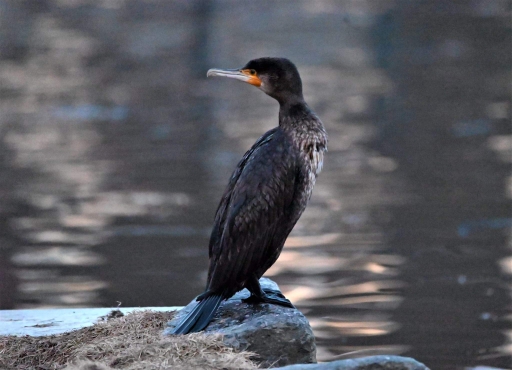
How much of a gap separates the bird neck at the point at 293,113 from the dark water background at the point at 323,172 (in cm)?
173

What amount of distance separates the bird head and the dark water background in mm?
1801

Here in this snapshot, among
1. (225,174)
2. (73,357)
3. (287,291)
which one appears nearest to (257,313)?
(73,357)

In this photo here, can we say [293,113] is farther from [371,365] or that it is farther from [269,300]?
[371,365]

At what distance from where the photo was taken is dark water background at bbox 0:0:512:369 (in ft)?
19.8

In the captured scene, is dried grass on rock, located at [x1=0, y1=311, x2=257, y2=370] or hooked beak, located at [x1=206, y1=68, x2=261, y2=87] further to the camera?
hooked beak, located at [x1=206, y1=68, x2=261, y2=87]

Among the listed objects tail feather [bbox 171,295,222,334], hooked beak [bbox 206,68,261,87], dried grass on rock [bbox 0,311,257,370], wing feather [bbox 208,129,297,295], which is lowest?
dried grass on rock [bbox 0,311,257,370]

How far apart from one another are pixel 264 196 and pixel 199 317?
58 centimetres

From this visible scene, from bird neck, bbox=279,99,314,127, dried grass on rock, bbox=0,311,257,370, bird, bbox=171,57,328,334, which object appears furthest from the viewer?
bird neck, bbox=279,99,314,127

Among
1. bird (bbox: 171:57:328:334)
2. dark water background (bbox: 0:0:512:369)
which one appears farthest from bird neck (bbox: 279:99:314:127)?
dark water background (bbox: 0:0:512:369)

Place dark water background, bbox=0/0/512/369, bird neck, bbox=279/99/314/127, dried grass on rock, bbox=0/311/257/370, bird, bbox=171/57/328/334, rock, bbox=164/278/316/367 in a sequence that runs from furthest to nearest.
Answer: dark water background, bbox=0/0/512/369 → bird neck, bbox=279/99/314/127 → bird, bbox=171/57/328/334 → rock, bbox=164/278/316/367 → dried grass on rock, bbox=0/311/257/370

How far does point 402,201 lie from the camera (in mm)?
8258

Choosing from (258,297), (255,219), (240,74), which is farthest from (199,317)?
(240,74)

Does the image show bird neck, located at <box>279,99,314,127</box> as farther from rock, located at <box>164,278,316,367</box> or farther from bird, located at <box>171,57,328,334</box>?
rock, located at <box>164,278,316,367</box>

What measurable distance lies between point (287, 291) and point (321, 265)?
0.53m
